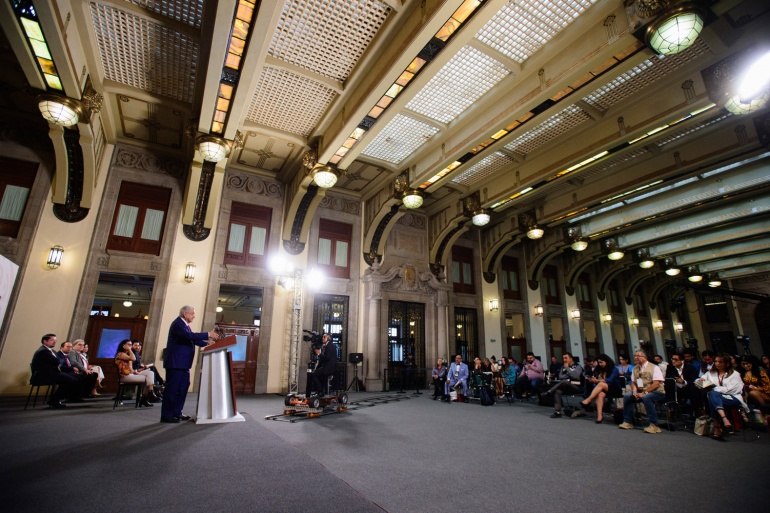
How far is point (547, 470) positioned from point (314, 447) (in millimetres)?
2493

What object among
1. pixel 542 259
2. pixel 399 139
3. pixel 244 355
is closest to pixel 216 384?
pixel 244 355

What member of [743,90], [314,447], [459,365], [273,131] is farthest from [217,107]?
[743,90]

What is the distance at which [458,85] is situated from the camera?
25.1 feet

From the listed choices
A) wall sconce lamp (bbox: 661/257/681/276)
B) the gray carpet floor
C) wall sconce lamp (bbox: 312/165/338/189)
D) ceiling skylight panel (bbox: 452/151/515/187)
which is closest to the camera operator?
the gray carpet floor

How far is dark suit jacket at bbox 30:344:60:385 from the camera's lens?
19.9ft

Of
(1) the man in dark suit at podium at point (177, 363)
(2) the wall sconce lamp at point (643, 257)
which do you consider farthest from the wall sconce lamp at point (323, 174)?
(2) the wall sconce lamp at point (643, 257)

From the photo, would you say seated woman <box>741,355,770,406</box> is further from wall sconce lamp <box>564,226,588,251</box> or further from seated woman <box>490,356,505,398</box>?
wall sconce lamp <box>564,226,588,251</box>

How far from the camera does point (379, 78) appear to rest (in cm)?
645

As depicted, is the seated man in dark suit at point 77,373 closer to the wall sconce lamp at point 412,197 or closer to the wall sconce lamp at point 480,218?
the wall sconce lamp at point 412,197

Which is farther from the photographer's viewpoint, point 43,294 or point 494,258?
point 494,258

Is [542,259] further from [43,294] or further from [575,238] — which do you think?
[43,294]

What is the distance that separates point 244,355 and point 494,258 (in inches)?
424

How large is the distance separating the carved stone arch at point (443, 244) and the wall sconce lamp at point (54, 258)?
11165 mm

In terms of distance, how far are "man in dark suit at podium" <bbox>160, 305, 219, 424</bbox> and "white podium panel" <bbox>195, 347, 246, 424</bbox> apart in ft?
0.75
